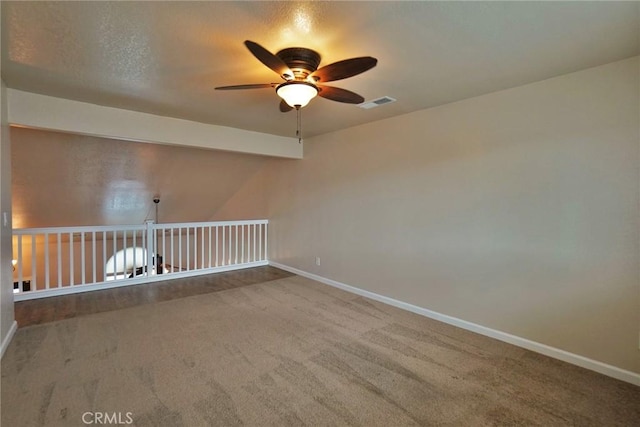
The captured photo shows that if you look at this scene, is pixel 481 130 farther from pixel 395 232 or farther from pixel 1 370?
pixel 1 370

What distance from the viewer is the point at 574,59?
2246 mm

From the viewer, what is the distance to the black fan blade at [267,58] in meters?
1.60

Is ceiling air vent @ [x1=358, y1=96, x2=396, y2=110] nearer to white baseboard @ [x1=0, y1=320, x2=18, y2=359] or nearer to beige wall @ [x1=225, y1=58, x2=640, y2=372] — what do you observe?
beige wall @ [x1=225, y1=58, x2=640, y2=372]

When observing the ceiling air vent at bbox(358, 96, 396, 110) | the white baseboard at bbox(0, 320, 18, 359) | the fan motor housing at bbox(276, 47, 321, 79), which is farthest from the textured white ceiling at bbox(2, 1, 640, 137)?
the white baseboard at bbox(0, 320, 18, 359)

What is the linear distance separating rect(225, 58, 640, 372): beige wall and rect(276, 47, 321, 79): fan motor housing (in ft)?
6.04

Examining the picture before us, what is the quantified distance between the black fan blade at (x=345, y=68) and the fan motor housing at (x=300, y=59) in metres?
0.10

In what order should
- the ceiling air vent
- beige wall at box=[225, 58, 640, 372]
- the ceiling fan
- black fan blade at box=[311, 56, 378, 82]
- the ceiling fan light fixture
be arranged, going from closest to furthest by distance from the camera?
black fan blade at box=[311, 56, 378, 82] < the ceiling fan < the ceiling fan light fixture < beige wall at box=[225, 58, 640, 372] < the ceiling air vent

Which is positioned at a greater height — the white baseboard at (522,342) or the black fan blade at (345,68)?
the black fan blade at (345,68)

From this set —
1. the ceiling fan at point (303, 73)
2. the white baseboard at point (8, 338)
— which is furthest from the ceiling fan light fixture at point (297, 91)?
the white baseboard at point (8, 338)

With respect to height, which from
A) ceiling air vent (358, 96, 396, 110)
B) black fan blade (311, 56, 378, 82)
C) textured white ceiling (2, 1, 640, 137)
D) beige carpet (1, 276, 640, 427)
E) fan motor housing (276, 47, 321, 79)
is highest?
ceiling air vent (358, 96, 396, 110)

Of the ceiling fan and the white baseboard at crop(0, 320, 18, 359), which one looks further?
Result: the white baseboard at crop(0, 320, 18, 359)

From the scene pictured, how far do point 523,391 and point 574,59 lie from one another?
2.47 m

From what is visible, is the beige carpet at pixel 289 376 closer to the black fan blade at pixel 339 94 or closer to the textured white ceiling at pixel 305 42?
the black fan blade at pixel 339 94

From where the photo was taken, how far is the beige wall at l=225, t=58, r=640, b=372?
2.34 m
